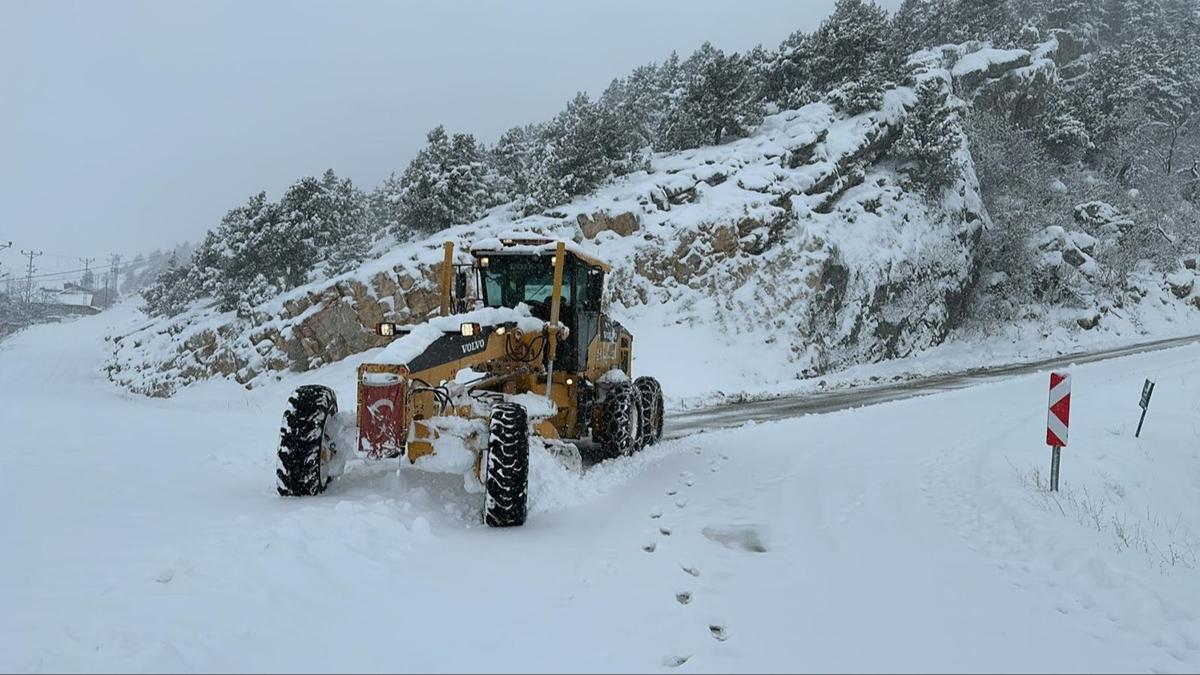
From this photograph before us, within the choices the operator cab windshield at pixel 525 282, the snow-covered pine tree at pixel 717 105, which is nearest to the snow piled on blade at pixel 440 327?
the operator cab windshield at pixel 525 282

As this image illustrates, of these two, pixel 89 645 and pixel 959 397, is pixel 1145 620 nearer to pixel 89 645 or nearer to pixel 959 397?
pixel 89 645

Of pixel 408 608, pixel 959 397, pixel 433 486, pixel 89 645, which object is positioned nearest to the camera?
pixel 89 645

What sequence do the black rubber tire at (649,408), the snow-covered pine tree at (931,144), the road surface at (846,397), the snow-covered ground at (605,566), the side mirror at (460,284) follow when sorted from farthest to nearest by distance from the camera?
the snow-covered pine tree at (931,144) → the road surface at (846,397) → the black rubber tire at (649,408) → the side mirror at (460,284) → the snow-covered ground at (605,566)

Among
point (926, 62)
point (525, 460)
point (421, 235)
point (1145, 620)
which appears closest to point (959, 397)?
point (1145, 620)

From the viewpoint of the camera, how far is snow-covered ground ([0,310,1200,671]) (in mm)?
3682

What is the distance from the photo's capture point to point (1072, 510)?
7.34m

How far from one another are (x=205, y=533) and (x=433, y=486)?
2257 millimetres

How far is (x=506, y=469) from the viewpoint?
19.9 feet

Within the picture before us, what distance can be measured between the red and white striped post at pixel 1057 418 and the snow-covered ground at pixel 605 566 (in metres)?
0.44

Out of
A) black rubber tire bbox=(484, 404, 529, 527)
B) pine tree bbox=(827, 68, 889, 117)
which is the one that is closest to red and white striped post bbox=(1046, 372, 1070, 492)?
black rubber tire bbox=(484, 404, 529, 527)

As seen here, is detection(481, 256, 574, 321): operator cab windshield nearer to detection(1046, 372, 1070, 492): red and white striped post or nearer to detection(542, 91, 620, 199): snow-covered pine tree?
detection(1046, 372, 1070, 492): red and white striped post

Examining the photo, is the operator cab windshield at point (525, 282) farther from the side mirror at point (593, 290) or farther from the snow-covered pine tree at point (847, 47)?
the snow-covered pine tree at point (847, 47)

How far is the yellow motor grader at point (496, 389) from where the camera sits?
243 inches

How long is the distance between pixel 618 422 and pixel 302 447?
14.1 ft
